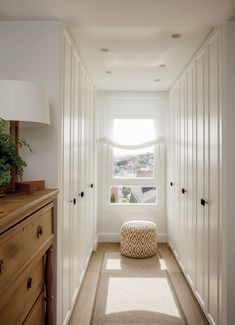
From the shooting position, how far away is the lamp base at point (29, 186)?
149 centimetres

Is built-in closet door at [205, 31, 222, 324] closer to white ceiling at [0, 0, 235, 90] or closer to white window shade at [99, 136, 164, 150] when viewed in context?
white ceiling at [0, 0, 235, 90]

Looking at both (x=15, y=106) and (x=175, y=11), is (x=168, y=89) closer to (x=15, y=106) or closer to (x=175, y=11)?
(x=175, y=11)

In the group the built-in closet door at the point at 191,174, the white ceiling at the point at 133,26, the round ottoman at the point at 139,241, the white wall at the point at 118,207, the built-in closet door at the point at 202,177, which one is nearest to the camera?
the white ceiling at the point at 133,26

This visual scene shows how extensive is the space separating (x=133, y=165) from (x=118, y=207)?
Result: 0.72m

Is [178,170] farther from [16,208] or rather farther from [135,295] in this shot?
[16,208]

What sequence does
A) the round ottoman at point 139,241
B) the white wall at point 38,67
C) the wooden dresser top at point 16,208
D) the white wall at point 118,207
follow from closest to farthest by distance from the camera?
the wooden dresser top at point 16,208
the white wall at point 38,67
the round ottoman at point 139,241
the white wall at point 118,207

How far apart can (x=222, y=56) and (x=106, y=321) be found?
7.36 feet

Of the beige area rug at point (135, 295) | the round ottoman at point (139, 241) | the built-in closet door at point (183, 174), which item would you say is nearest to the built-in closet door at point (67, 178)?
the beige area rug at point (135, 295)

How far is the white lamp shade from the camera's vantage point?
140 cm

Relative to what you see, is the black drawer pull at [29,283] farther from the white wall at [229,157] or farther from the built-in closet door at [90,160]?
the built-in closet door at [90,160]

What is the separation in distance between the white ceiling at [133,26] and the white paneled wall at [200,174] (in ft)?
0.64

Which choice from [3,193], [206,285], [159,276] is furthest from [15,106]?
[159,276]

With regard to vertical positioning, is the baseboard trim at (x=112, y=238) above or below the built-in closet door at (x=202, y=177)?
below

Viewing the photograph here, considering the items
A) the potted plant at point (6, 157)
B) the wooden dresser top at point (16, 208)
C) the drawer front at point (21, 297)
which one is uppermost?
the potted plant at point (6, 157)
